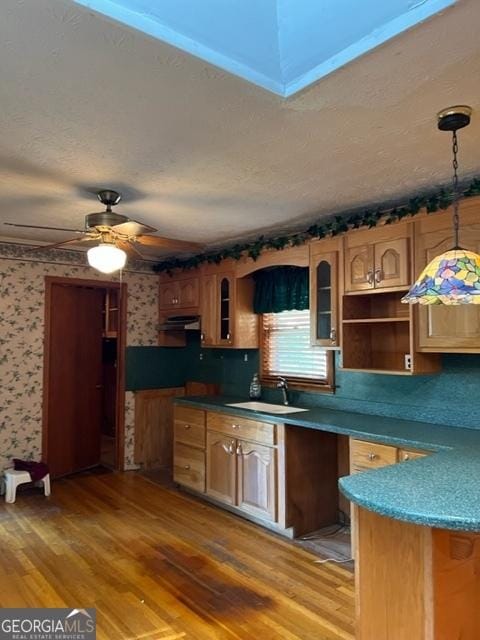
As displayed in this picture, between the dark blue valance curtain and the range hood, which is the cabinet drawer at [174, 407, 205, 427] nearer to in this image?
the range hood

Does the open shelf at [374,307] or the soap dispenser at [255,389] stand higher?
the open shelf at [374,307]

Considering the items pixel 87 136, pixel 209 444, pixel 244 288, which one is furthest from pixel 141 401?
pixel 87 136

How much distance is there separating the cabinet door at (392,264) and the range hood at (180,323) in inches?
88.3

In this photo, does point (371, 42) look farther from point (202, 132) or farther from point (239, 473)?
point (239, 473)

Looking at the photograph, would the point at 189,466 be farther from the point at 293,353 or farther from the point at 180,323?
the point at 180,323

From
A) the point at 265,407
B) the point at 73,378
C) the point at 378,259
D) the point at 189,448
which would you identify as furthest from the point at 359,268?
the point at 73,378

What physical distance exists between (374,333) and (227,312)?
1553 mm

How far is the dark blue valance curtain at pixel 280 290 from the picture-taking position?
4.08 metres

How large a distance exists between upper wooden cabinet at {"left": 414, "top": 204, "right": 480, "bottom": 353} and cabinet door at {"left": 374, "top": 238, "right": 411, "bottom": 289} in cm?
7

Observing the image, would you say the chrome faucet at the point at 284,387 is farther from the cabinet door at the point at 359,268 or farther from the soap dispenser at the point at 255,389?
the cabinet door at the point at 359,268

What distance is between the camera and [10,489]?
4.25 m

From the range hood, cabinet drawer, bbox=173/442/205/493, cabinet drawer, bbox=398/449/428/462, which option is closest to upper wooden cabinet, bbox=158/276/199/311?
the range hood

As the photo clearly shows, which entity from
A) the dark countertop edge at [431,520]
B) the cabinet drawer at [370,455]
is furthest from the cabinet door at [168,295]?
the dark countertop edge at [431,520]

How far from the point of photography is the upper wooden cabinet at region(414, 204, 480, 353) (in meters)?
2.70
